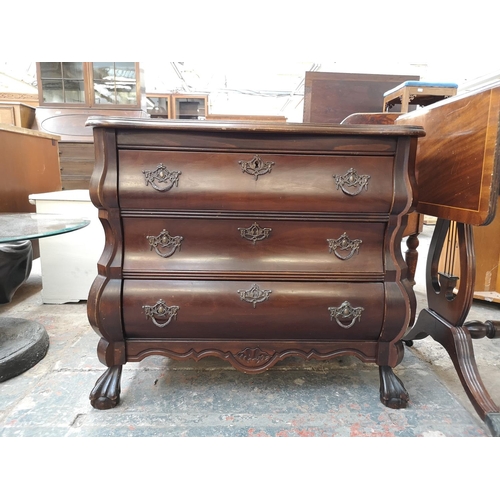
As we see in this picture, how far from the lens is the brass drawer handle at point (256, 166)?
1.12m

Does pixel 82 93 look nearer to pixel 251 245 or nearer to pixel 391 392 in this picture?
pixel 251 245

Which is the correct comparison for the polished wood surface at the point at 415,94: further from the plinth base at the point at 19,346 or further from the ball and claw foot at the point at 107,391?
the plinth base at the point at 19,346

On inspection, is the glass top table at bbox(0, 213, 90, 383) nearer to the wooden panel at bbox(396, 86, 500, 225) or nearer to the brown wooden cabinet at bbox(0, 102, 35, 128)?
the wooden panel at bbox(396, 86, 500, 225)

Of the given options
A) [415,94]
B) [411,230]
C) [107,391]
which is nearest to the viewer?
[107,391]

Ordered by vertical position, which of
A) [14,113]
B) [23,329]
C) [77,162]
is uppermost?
[14,113]

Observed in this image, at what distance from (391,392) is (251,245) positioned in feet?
2.39

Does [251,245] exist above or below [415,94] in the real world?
below

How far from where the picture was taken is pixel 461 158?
115 cm

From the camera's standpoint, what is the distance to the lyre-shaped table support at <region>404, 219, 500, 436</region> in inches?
47.9

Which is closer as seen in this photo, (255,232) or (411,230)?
(255,232)

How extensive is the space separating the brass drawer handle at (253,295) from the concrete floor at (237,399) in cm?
40

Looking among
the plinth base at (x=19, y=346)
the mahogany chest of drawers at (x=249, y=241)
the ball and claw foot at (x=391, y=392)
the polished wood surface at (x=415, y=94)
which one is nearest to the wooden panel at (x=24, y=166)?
the plinth base at (x=19, y=346)

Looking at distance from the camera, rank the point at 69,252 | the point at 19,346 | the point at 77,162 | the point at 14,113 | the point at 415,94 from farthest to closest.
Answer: the point at 14,113
the point at 77,162
the point at 415,94
the point at 69,252
the point at 19,346

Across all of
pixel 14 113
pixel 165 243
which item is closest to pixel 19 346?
pixel 165 243
